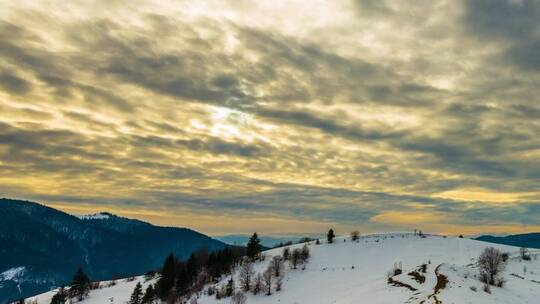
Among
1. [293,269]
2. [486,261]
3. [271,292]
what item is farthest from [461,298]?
[293,269]

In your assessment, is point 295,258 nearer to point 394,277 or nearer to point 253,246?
point 253,246

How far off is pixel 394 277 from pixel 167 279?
307 feet

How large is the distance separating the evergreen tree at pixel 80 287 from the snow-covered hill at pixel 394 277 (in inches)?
152

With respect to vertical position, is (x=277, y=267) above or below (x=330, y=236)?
below

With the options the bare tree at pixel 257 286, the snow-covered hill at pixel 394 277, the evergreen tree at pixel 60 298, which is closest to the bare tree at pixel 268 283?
the bare tree at pixel 257 286

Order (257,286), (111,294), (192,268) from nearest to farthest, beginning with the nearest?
(257,286) < (192,268) < (111,294)

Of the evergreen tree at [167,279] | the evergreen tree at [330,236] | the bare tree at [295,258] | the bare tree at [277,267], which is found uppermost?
the evergreen tree at [330,236]

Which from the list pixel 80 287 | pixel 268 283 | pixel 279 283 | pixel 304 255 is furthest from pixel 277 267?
pixel 80 287

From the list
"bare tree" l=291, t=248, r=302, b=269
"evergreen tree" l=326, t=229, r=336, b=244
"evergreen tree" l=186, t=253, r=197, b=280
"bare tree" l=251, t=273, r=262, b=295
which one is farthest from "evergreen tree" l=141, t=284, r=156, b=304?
"evergreen tree" l=326, t=229, r=336, b=244

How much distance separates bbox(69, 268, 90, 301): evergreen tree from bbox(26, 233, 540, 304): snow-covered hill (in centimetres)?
386

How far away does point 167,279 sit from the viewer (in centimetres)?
15088

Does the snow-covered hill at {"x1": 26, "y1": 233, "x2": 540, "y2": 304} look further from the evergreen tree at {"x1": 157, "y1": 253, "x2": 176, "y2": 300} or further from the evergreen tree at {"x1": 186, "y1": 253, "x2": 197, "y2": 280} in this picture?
the evergreen tree at {"x1": 186, "y1": 253, "x2": 197, "y2": 280}

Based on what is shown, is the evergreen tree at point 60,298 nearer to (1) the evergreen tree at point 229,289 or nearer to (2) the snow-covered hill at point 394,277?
(2) the snow-covered hill at point 394,277

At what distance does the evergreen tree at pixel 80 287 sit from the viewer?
16638 cm
